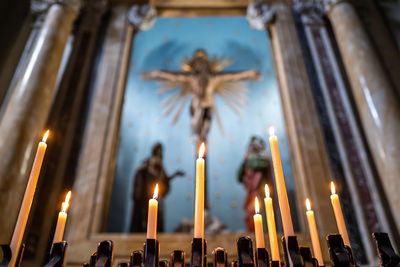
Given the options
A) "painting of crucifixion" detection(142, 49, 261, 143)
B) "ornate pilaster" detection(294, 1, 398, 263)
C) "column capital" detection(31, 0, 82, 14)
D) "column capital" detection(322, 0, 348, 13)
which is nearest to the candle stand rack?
"ornate pilaster" detection(294, 1, 398, 263)

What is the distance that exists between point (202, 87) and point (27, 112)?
225cm

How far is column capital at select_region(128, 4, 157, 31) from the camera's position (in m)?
4.51

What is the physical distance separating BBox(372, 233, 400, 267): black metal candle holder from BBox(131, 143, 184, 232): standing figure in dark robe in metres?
2.60

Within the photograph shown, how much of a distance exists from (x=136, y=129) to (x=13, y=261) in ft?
12.8

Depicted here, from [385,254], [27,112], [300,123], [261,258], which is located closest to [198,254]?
[261,258]

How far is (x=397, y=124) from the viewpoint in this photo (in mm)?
2918

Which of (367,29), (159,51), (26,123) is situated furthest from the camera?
(159,51)

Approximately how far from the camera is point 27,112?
292 centimetres

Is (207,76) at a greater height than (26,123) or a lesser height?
greater

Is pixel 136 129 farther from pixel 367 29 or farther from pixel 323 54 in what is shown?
pixel 367 29

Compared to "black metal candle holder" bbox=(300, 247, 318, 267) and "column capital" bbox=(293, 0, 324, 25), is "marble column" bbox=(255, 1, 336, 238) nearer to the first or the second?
"column capital" bbox=(293, 0, 324, 25)

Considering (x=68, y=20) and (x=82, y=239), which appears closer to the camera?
(x=82, y=239)

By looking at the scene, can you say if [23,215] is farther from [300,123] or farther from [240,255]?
[300,123]

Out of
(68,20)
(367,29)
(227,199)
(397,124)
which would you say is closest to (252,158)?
(227,199)
